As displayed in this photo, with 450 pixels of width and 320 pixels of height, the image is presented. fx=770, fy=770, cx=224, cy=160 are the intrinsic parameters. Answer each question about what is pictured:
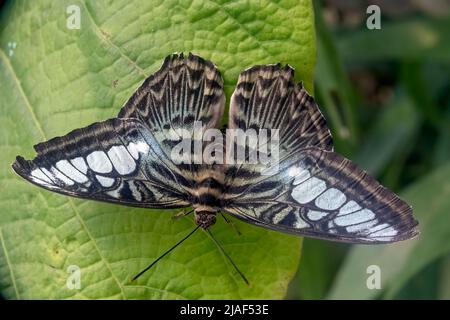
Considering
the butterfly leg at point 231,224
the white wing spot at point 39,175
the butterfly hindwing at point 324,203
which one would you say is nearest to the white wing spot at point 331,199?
the butterfly hindwing at point 324,203

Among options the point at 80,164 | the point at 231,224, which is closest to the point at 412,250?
the point at 231,224

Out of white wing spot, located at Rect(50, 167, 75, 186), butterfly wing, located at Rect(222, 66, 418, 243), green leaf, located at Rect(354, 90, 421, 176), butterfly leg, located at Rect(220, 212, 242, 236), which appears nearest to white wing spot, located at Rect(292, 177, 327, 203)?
butterfly wing, located at Rect(222, 66, 418, 243)

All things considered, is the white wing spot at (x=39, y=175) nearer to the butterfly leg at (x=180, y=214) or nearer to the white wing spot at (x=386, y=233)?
the butterfly leg at (x=180, y=214)

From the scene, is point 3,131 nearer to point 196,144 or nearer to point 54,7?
point 54,7

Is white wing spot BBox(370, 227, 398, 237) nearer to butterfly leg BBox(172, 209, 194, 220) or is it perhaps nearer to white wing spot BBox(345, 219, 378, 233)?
white wing spot BBox(345, 219, 378, 233)

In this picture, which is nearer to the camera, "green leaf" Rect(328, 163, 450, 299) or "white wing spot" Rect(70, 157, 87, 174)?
"white wing spot" Rect(70, 157, 87, 174)

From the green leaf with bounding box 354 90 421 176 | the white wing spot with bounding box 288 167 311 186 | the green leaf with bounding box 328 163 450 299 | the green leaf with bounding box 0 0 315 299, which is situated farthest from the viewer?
the green leaf with bounding box 354 90 421 176

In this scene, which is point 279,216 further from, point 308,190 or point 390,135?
point 390,135
